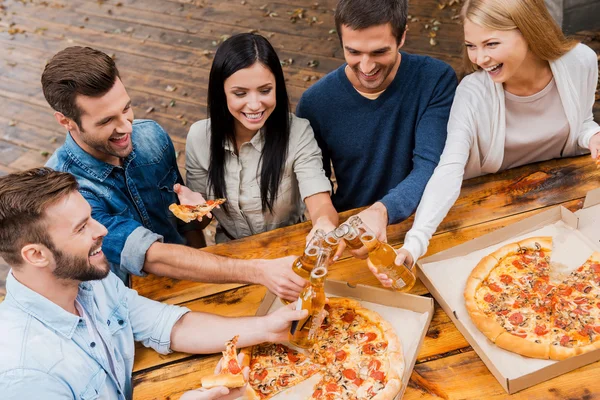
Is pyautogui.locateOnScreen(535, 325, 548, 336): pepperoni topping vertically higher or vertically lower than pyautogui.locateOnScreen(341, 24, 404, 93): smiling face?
lower

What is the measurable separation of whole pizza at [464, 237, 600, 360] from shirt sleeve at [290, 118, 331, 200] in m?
0.80

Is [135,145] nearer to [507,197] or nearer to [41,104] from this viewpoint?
[507,197]

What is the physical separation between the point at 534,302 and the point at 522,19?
110 centimetres

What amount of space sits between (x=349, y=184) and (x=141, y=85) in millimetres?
3774

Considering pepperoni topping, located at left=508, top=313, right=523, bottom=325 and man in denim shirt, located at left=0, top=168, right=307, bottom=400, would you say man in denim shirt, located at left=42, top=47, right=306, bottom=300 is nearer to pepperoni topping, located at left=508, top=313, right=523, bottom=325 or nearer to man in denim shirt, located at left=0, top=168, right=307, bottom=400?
man in denim shirt, located at left=0, top=168, right=307, bottom=400

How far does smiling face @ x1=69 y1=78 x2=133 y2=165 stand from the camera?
97.9 inches

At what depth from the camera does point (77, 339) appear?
2023 mm

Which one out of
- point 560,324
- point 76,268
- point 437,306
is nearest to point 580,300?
point 560,324

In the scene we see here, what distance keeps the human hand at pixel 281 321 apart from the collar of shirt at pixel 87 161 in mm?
1010

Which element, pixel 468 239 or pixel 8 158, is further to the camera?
pixel 8 158

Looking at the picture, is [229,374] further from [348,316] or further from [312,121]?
[312,121]

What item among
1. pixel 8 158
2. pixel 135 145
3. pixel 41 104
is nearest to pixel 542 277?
pixel 135 145

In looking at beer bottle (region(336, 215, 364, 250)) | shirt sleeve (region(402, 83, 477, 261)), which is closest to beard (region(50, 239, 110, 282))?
beer bottle (region(336, 215, 364, 250))

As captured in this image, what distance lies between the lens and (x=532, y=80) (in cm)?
264
